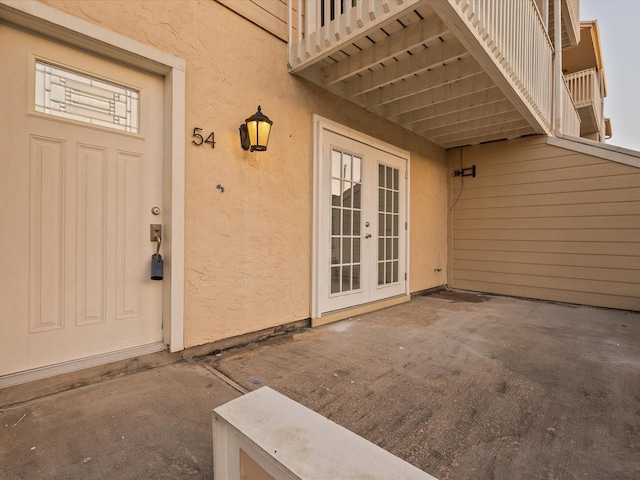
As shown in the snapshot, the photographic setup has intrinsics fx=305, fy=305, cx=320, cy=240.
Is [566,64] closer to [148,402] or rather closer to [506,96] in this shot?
[506,96]

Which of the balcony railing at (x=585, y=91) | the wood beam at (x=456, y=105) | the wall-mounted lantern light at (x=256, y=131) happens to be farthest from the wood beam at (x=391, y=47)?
the balcony railing at (x=585, y=91)

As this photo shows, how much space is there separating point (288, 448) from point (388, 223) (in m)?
3.61

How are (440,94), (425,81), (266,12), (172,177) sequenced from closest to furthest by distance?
(172,177)
(266,12)
(425,81)
(440,94)

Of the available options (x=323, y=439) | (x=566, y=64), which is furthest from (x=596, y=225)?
(x=566, y=64)

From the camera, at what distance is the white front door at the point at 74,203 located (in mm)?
1700

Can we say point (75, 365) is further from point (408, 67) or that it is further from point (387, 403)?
point (408, 67)

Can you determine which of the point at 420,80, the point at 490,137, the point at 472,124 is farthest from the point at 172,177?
the point at 490,137

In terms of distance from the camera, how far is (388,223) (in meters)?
4.18

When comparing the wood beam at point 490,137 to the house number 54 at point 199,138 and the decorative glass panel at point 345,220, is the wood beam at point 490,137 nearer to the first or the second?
the decorative glass panel at point 345,220

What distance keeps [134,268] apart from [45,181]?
0.71 metres

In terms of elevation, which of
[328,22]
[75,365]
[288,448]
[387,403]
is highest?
[328,22]

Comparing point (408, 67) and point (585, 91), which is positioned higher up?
point (585, 91)

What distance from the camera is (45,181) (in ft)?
5.85

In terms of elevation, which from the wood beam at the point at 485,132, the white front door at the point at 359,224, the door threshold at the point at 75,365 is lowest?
the door threshold at the point at 75,365
